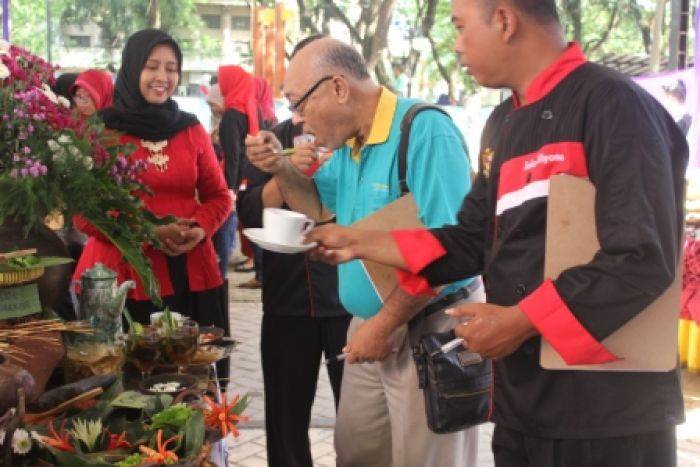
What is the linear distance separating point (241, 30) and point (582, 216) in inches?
1666

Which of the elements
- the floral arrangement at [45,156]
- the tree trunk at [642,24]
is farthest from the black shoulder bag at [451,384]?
the tree trunk at [642,24]

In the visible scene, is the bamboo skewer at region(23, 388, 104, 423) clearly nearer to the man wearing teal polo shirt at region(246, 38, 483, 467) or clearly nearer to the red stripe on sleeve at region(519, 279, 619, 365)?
the man wearing teal polo shirt at region(246, 38, 483, 467)

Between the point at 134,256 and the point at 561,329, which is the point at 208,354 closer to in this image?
the point at 134,256

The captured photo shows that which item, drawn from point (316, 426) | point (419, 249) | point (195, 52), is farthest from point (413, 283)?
point (195, 52)

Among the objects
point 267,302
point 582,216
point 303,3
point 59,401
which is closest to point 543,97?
point 582,216

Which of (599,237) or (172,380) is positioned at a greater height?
(599,237)

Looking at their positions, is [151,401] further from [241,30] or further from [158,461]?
[241,30]

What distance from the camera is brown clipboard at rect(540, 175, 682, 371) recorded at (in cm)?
150

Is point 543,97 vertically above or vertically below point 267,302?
above

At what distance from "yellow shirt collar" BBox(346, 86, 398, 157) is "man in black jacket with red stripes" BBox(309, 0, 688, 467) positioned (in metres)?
0.50

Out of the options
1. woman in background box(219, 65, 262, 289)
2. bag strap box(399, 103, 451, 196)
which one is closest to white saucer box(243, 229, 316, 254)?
bag strap box(399, 103, 451, 196)

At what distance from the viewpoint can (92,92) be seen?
3.96m

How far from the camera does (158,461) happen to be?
1.45 metres

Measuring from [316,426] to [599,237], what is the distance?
2.97 metres
